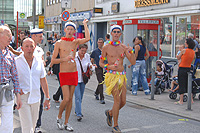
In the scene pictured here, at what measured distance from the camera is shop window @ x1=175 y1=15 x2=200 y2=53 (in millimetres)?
17453

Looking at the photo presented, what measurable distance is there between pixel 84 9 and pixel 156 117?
25095 millimetres

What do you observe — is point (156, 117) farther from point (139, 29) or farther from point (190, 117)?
point (139, 29)

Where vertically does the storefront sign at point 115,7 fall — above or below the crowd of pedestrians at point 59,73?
above

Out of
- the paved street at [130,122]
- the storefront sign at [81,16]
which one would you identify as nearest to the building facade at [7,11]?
the storefront sign at [81,16]

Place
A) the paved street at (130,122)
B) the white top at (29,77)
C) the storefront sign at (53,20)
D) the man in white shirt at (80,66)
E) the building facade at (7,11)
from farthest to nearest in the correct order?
1. the building facade at (7,11)
2. the storefront sign at (53,20)
3. the man in white shirt at (80,66)
4. the paved street at (130,122)
5. the white top at (29,77)

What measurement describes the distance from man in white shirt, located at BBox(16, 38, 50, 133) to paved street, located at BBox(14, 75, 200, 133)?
67.7 inches

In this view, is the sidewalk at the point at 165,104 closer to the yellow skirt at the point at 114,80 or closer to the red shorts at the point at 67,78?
the yellow skirt at the point at 114,80

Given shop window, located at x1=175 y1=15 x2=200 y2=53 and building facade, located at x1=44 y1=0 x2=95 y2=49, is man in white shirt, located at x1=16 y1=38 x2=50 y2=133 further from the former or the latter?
building facade, located at x1=44 y1=0 x2=95 y2=49

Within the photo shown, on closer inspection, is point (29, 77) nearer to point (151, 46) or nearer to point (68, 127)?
point (68, 127)

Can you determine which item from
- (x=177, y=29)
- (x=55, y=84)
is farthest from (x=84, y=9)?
(x=55, y=84)

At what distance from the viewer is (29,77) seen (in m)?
4.82

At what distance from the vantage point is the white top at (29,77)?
4.79 m

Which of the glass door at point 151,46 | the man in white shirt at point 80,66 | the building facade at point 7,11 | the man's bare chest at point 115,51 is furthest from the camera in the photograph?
the building facade at point 7,11

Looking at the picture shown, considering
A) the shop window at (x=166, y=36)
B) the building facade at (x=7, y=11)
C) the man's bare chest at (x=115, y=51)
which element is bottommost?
the man's bare chest at (x=115, y=51)
